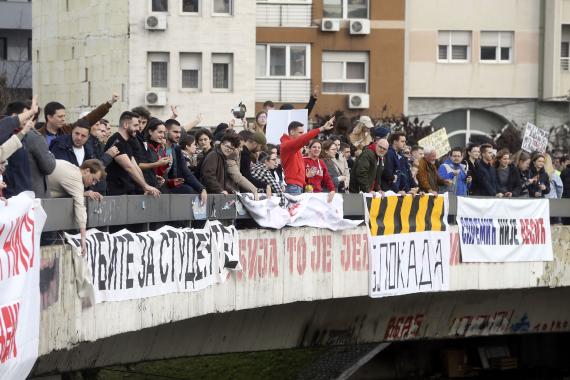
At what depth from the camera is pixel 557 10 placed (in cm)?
4775

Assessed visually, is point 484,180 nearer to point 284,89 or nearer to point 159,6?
point 159,6

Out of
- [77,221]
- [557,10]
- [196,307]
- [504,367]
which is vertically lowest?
[504,367]

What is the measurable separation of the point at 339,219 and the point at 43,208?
22.7 feet

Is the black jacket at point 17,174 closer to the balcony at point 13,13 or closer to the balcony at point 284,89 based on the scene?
the balcony at point 284,89

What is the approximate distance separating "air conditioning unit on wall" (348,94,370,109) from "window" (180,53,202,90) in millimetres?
4500

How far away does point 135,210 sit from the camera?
13.7m

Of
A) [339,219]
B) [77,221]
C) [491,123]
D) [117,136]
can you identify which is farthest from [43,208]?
[491,123]

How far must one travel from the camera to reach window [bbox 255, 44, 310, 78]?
154ft

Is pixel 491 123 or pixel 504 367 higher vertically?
pixel 491 123

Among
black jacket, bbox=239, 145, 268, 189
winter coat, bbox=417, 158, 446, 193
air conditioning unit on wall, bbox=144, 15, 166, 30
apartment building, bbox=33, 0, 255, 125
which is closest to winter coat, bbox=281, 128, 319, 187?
black jacket, bbox=239, 145, 268, 189

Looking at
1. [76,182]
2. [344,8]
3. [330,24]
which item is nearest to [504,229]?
[76,182]

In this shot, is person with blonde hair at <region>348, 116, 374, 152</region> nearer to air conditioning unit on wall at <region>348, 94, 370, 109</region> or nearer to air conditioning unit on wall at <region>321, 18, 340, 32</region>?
air conditioning unit on wall at <region>321, 18, 340, 32</region>

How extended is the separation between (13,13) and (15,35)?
1.13 m

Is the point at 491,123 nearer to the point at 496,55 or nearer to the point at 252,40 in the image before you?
the point at 496,55
